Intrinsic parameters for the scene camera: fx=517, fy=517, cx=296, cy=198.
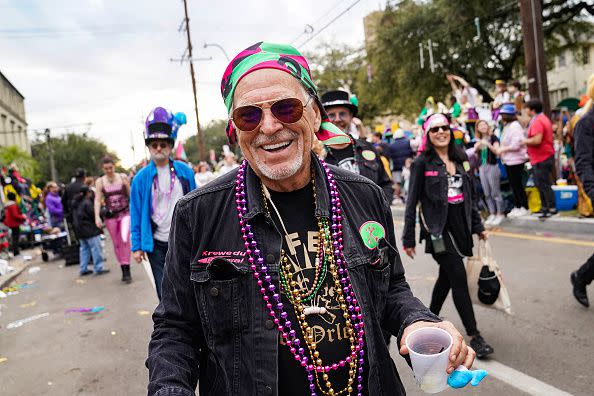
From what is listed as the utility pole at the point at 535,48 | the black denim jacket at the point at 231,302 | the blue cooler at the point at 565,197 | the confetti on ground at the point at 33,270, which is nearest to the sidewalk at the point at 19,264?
the confetti on ground at the point at 33,270

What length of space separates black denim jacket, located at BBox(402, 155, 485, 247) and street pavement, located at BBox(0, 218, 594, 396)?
1.05 meters

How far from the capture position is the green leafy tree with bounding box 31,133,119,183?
60.3 meters

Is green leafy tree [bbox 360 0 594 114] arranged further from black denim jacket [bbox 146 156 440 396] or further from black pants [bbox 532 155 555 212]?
black denim jacket [bbox 146 156 440 396]

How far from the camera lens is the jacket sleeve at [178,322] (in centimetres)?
167

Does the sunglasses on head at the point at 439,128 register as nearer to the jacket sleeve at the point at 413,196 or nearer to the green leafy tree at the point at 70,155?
the jacket sleeve at the point at 413,196

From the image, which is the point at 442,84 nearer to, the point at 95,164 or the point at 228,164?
the point at 228,164

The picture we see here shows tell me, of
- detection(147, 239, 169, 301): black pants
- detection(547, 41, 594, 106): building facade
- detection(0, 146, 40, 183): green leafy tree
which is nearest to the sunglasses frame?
detection(147, 239, 169, 301): black pants

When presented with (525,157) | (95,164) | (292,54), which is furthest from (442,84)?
(95,164)

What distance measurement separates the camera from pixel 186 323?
179 cm

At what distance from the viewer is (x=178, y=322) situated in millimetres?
1772

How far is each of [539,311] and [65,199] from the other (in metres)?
9.98

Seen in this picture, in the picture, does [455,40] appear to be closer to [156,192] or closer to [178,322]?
[156,192]

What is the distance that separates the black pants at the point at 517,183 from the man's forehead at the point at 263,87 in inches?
346

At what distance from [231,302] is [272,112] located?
68 cm
